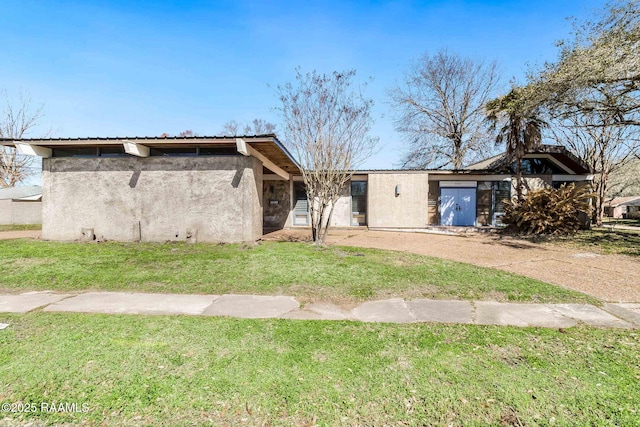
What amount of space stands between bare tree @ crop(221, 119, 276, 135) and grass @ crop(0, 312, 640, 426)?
28614 mm

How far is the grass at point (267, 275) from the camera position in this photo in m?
4.84

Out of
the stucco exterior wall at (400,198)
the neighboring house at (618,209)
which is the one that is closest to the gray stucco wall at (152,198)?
the stucco exterior wall at (400,198)

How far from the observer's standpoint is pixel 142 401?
205 centimetres

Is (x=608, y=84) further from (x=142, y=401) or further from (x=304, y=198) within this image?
(x=142, y=401)

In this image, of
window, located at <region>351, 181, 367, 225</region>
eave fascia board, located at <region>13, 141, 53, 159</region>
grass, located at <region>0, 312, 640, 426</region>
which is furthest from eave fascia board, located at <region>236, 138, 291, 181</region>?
eave fascia board, located at <region>13, 141, 53, 159</region>

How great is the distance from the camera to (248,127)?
3062 cm

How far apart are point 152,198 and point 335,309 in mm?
7849

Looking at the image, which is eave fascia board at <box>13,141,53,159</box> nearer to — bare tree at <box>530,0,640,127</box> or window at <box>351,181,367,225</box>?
window at <box>351,181,367,225</box>

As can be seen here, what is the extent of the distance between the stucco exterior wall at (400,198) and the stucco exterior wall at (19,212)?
1973 centimetres

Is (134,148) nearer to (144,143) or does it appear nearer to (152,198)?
(144,143)

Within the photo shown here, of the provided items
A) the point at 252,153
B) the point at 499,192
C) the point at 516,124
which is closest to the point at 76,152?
the point at 252,153

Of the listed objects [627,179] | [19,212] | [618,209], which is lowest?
[19,212]

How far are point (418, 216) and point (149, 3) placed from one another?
530 inches

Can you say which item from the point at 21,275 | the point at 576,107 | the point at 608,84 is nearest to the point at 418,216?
the point at 576,107
